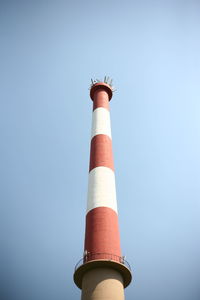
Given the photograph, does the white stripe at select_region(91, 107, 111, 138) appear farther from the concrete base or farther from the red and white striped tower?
the concrete base

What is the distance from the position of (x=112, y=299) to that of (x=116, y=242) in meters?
2.96

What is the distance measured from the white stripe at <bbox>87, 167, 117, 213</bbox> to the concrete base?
12.0ft

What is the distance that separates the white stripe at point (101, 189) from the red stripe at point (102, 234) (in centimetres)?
45

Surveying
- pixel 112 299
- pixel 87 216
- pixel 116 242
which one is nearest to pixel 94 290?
pixel 112 299

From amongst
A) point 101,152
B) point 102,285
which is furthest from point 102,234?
point 101,152

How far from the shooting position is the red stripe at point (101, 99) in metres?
24.6

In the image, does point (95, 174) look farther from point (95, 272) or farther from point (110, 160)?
point (95, 272)

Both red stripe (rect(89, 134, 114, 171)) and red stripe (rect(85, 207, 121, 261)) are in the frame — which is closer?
red stripe (rect(85, 207, 121, 261))

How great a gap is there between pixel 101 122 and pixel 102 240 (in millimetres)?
10002

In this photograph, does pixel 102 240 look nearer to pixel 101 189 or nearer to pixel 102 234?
pixel 102 234

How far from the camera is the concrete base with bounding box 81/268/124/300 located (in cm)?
1293

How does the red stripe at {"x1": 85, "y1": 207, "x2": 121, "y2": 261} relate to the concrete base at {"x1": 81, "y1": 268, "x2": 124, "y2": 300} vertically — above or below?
above

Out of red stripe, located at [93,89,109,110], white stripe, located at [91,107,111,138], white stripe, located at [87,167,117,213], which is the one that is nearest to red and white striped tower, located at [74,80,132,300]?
white stripe, located at [87,167,117,213]

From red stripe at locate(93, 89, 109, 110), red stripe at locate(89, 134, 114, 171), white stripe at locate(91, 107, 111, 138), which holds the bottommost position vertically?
red stripe at locate(89, 134, 114, 171)
